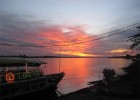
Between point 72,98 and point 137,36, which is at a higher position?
point 137,36

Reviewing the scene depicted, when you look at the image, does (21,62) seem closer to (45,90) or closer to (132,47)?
(45,90)

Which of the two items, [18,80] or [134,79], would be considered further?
[18,80]

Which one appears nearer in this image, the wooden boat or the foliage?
the foliage

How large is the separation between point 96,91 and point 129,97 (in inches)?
129

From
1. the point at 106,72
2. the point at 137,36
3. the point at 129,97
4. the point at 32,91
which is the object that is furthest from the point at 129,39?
the point at 32,91

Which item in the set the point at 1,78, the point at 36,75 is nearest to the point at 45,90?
the point at 36,75

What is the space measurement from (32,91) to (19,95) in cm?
262

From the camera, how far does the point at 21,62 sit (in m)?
26.5

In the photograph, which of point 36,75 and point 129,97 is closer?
point 129,97

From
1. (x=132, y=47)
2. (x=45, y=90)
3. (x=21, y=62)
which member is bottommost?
(x=45, y=90)

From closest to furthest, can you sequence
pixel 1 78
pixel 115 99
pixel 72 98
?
1. pixel 115 99
2. pixel 72 98
3. pixel 1 78

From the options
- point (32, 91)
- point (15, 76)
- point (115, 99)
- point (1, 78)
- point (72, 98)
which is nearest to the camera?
point (115, 99)

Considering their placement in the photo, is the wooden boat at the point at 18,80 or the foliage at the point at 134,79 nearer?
the foliage at the point at 134,79

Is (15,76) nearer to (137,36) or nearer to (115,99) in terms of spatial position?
(115,99)
